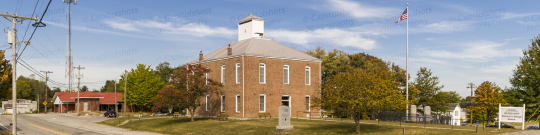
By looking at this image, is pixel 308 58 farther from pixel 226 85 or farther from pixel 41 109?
pixel 41 109

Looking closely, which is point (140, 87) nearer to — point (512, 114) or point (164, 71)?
point (164, 71)

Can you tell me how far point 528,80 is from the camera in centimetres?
3428

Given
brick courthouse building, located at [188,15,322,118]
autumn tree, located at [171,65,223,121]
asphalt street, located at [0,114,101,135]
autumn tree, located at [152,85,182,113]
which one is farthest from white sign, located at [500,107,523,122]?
asphalt street, located at [0,114,101,135]

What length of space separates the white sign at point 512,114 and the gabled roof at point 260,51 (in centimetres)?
2262

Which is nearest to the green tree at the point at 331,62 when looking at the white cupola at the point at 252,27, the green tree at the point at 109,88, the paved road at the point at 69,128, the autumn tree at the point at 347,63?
the autumn tree at the point at 347,63

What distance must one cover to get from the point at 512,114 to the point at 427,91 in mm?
27036

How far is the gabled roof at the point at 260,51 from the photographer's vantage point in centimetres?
4241

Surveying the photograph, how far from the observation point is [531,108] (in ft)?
112

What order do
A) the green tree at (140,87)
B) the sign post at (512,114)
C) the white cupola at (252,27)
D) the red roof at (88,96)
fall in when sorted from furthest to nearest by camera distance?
the red roof at (88,96)
the green tree at (140,87)
the white cupola at (252,27)
the sign post at (512,114)

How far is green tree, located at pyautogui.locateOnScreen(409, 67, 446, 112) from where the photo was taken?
52.1 m

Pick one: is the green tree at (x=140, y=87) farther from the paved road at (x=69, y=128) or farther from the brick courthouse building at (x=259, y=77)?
the brick courthouse building at (x=259, y=77)

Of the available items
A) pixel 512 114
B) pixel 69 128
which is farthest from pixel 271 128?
pixel 69 128

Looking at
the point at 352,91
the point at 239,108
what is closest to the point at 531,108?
the point at 352,91

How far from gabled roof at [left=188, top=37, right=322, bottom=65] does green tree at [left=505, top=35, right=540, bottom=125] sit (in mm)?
20316
